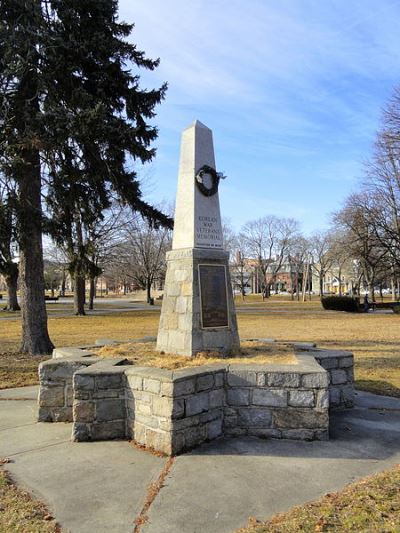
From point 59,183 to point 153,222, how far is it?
2.71 meters

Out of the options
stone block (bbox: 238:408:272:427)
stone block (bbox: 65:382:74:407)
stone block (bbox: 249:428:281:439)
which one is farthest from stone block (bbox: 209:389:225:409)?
stone block (bbox: 65:382:74:407)

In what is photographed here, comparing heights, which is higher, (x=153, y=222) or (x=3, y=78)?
(x=3, y=78)

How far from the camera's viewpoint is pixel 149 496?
11.6 ft

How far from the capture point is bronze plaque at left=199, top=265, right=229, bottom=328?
254 inches

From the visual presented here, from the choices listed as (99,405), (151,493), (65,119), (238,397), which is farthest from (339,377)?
(65,119)

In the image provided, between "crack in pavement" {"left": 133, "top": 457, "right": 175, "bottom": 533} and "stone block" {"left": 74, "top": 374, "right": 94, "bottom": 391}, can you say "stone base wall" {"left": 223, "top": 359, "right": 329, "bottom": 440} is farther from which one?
"stone block" {"left": 74, "top": 374, "right": 94, "bottom": 391}

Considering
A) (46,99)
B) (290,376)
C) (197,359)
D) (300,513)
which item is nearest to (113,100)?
(46,99)

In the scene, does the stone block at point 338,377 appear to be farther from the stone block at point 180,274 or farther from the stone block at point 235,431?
the stone block at point 180,274

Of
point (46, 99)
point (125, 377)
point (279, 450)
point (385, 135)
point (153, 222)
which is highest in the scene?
point (385, 135)

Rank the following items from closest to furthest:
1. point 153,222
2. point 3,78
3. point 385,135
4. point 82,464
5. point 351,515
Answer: point 351,515 → point 82,464 → point 3,78 → point 153,222 → point 385,135

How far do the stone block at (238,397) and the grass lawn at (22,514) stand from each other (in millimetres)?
2288

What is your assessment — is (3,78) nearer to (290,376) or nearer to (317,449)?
(290,376)

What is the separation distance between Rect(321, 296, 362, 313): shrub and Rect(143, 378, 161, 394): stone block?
100 feet

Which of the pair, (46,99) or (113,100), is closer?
(46,99)
